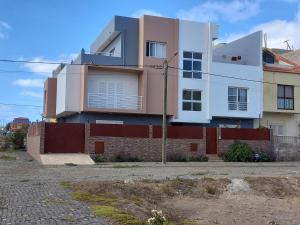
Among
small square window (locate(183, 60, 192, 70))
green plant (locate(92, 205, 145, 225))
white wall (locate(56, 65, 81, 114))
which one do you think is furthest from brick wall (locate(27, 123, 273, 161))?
green plant (locate(92, 205, 145, 225))

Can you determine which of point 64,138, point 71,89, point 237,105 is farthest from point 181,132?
point 71,89

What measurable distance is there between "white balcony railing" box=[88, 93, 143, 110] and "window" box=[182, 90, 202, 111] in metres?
3.69

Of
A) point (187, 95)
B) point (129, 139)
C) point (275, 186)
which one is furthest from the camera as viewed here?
point (187, 95)

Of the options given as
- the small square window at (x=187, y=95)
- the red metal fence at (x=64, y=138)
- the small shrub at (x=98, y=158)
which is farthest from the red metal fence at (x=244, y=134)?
the red metal fence at (x=64, y=138)

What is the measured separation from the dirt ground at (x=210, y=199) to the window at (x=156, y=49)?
59.7 feet

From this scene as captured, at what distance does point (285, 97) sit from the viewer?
42000mm

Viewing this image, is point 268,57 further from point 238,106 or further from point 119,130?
point 119,130

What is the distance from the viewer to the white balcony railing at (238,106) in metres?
39.6

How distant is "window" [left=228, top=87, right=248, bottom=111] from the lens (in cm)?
3959

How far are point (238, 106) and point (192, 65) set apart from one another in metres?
4.95

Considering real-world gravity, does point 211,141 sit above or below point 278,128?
below

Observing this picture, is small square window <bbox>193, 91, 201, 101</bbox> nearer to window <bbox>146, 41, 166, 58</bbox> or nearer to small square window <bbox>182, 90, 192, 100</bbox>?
small square window <bbox>182, 90, 192, 100</bbox>

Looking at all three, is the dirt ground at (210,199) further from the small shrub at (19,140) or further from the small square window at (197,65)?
the small shrub at (19,140)

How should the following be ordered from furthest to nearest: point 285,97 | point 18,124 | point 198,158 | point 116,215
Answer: point 18,124 → point 285,97 → point 198,158 → point 116,215
